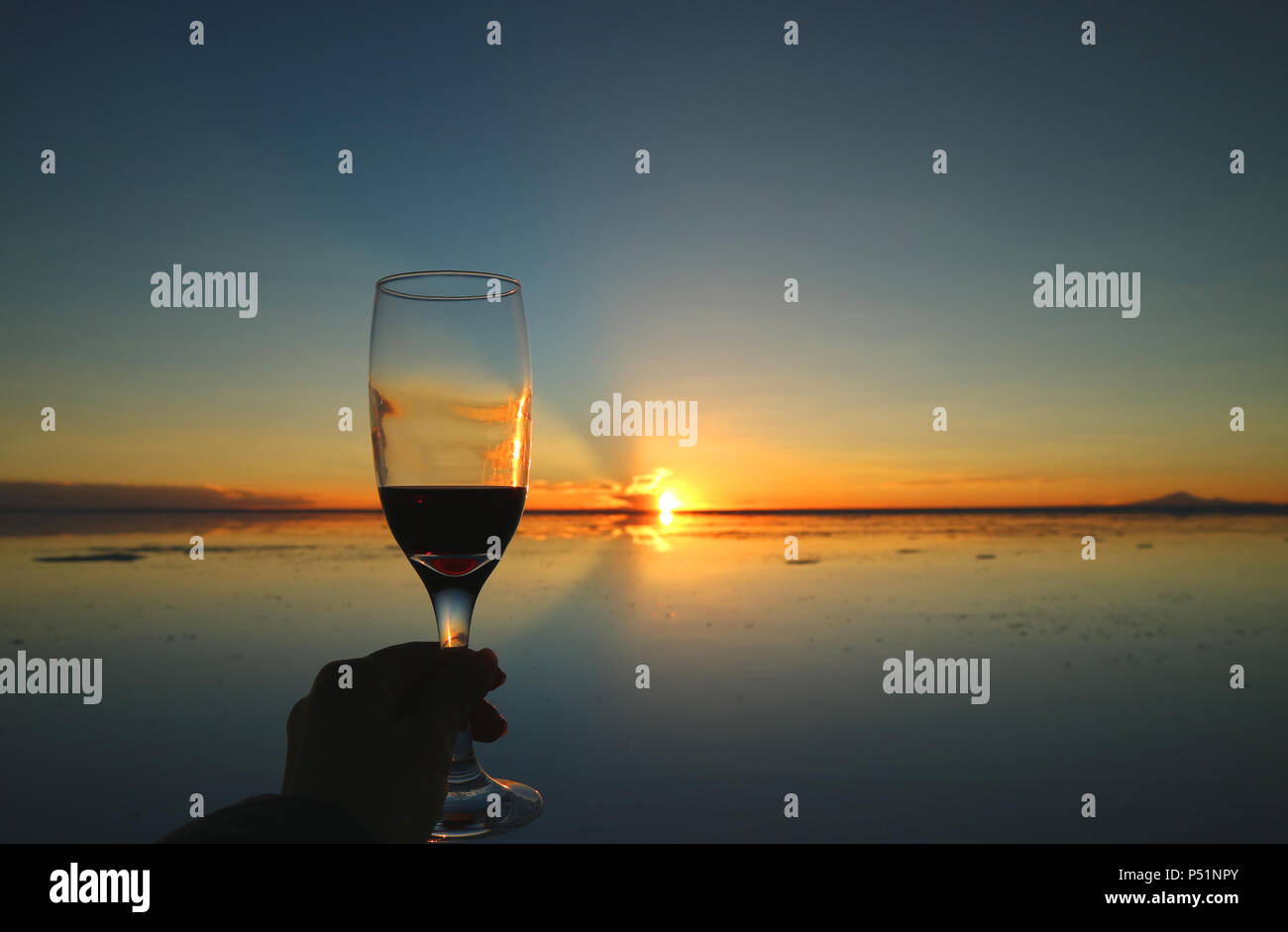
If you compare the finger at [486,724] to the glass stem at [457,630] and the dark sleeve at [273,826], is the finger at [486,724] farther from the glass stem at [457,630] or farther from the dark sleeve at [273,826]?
the dark sleeve at [273,826]

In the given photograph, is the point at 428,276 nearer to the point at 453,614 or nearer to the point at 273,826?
the point at 453,614

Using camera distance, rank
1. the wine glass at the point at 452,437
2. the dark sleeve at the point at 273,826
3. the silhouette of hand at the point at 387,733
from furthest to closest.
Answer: the wine glass at the point at 452,437 < the silhouette of hand at the point at 387,733 < the dark sleeve at the point at 273,826

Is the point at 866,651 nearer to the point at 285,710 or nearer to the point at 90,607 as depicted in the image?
the point at 285,710

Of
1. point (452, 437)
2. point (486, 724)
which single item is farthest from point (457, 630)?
point (452, 437)

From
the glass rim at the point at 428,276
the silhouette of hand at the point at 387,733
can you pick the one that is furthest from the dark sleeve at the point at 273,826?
the glass rim at the point at 428,276

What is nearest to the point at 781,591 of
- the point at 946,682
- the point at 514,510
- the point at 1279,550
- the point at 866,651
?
the point at 866,651
